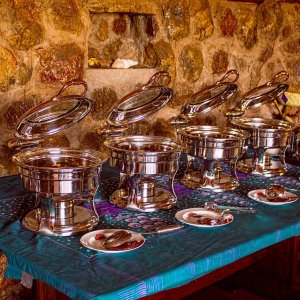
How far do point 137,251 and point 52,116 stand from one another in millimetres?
604

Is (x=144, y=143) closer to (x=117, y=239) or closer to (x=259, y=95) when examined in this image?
(x=117, y=239)

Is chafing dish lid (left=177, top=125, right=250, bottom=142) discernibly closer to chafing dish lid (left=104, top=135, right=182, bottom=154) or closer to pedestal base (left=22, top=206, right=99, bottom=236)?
chafing dish lid (left=104, top=135, right=182, bottom=154)

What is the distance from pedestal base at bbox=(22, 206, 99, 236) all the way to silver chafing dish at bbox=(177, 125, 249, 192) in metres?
0.47

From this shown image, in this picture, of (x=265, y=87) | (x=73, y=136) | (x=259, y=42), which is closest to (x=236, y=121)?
(x=265, y=87)

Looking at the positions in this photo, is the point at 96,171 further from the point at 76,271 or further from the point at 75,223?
the point at 76,271

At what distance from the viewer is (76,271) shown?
45.2 inches

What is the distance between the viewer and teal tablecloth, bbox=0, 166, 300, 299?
111 cm

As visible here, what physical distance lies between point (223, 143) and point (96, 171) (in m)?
A: 0.49

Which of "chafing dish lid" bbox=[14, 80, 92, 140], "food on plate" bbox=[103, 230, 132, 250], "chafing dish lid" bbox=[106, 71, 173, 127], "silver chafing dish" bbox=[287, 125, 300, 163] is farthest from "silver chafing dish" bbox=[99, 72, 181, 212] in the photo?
"silver chafing dish" bbox=[287, 125, 300, 163]

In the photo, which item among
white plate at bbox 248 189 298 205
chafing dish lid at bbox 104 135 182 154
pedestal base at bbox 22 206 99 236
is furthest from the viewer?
chafing dish lid at bbox 104 135 182 154

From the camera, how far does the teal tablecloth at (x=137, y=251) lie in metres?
1.11

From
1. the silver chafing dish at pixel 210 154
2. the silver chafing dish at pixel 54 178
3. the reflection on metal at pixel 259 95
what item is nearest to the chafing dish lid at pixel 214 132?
the silver chafing dish at pixel 210 154

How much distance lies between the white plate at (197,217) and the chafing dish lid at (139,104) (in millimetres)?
464

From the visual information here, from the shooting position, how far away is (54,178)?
1.32 meters
